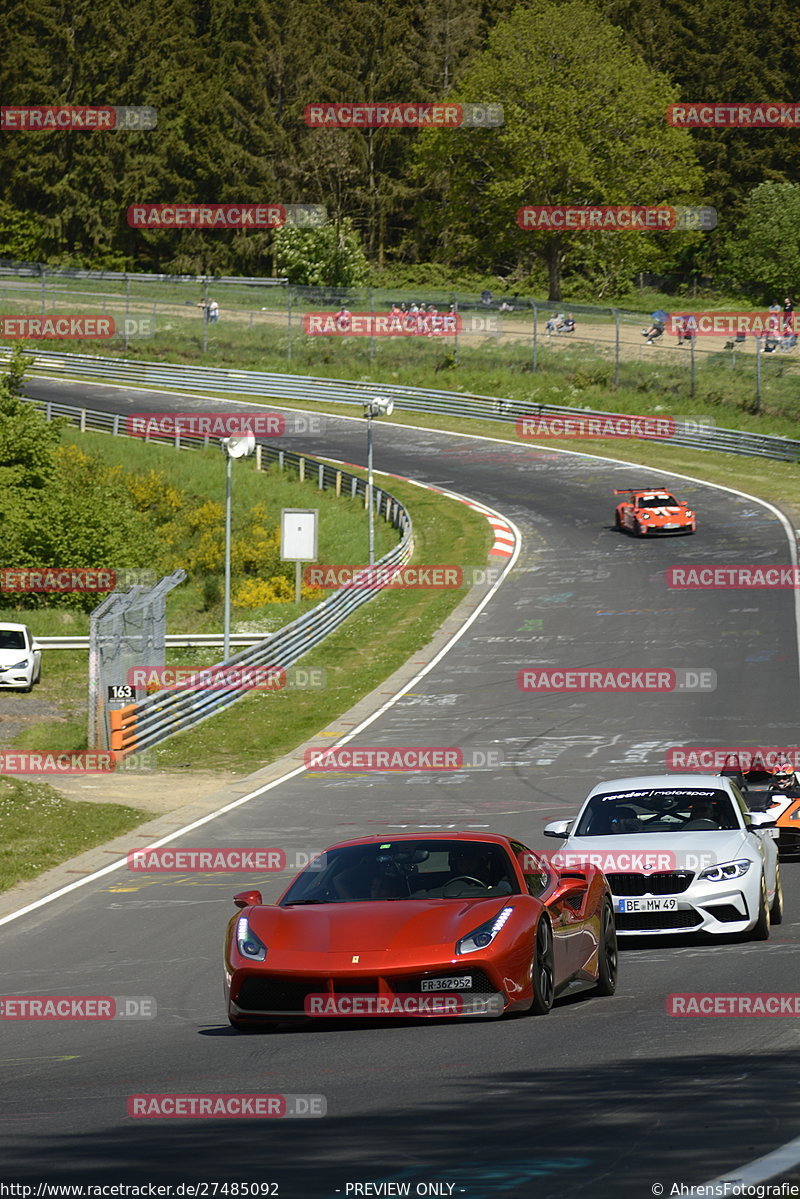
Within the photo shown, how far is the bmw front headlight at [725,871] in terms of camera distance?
1317 centimetres

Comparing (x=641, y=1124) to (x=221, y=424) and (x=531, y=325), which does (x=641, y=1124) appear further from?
(x=531, y=325)

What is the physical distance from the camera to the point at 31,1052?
995 cm

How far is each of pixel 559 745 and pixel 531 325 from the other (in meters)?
55.3

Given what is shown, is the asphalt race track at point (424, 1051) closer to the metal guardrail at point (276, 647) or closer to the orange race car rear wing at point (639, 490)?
the metal guardrail at point (276, 647)

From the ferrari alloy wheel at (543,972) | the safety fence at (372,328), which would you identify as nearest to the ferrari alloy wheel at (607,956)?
the ferrari alloy wheel at (543,972)

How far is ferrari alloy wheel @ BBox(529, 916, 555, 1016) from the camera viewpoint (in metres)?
9.98

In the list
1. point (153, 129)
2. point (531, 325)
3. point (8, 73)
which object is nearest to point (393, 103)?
point (153, 129)

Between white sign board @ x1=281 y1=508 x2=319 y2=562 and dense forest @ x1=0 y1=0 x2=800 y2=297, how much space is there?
56578 millimetres

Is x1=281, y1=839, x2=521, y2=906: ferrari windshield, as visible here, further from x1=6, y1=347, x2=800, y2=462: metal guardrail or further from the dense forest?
the dense forest

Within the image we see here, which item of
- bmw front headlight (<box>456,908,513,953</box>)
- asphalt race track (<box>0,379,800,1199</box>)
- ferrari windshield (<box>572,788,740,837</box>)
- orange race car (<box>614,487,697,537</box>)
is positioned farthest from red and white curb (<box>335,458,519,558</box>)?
bmw front headlight (<box>456,908,513,953</box>)

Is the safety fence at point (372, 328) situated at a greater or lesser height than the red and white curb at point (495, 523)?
greater

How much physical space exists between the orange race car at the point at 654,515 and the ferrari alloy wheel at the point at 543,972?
138 ft

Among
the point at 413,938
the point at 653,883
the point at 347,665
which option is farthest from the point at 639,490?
the point at 413,938

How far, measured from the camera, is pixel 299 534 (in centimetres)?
4734
